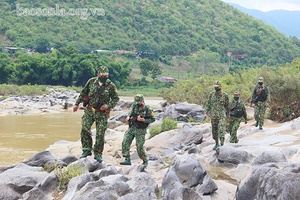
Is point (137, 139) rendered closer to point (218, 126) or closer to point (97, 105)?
point (97, 105)

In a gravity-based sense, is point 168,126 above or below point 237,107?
below

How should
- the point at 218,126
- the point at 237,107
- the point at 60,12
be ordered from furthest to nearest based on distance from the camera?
the point at 60,12, the point at 237,107, the point at 218,126

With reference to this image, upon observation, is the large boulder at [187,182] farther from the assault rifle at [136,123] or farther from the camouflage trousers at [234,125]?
the camouflage trousers at [234,125]

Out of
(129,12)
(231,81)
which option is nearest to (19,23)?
(129,12)

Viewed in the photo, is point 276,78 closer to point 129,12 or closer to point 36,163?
point 36,163

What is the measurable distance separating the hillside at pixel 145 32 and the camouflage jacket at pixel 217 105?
78543 mm

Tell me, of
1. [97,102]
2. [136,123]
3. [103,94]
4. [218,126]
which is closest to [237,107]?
[218,126]

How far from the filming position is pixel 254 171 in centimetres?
644

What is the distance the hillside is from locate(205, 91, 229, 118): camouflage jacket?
78.5 metres

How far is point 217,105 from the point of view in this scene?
432 inches

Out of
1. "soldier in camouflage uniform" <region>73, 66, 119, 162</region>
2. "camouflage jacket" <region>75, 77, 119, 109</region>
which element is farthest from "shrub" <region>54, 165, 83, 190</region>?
"camouflage jacket" <region>75, 77, 119, 109</region>

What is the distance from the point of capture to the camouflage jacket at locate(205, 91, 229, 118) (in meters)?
11.0

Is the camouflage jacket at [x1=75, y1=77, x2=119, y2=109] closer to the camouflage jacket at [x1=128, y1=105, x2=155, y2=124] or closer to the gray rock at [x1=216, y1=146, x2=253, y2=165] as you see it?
the camouflage jacket at [x1=128, y1=105, x2=155, y2=124]

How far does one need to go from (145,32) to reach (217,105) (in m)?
99.5
